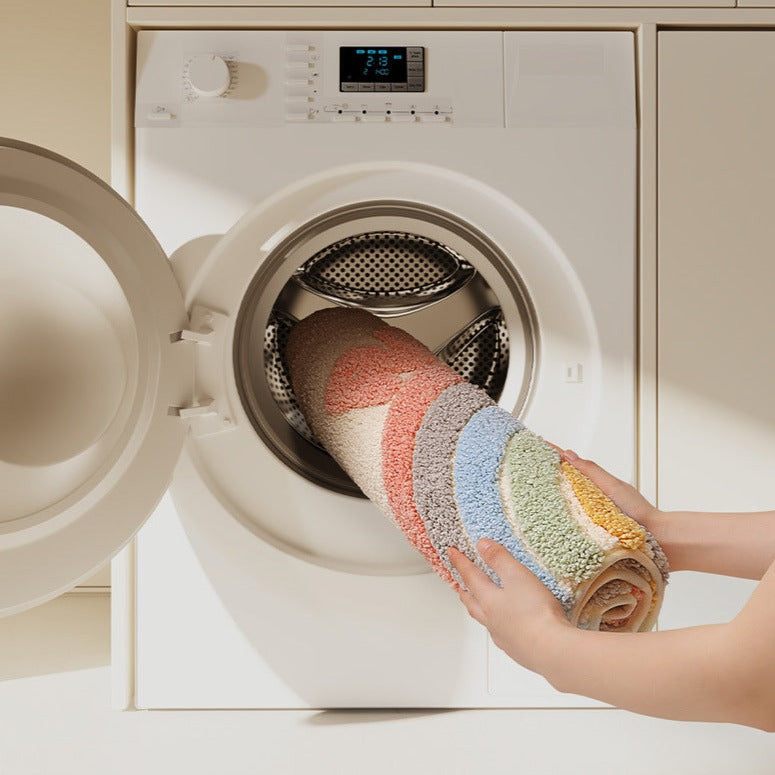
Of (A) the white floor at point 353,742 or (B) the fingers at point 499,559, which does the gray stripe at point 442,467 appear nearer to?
(B) the fingers at point 499,559

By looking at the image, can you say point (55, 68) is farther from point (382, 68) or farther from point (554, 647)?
point (554, 647)

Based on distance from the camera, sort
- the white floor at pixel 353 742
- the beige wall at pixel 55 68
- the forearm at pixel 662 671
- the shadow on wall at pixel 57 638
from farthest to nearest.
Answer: the beige wall at pixel 55 68 → the shadow on wall at pixel 57 638 → the white floor at pixel 353 742 → the forearm at pixel 662 671

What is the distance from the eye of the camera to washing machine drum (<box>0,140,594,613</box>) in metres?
0.70

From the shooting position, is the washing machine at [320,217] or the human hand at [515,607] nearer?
the human hand at [515,607]

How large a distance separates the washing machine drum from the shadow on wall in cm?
40

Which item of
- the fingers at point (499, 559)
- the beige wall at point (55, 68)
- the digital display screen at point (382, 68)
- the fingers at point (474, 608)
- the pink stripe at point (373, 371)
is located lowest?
the fingers at point (474, 608)

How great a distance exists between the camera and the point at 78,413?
771mm

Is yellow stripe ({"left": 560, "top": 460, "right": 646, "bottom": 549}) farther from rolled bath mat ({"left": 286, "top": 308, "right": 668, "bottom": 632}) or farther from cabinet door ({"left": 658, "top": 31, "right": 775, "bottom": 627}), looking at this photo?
cabinet door ({"left": 658, "top": 31, "right": 775, "bottom": 627})

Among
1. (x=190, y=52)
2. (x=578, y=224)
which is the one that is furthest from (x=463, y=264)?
(x=190, y=52)

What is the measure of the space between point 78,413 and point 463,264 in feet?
1.82

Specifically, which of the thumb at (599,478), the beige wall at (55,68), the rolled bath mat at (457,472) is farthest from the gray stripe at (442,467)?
the beige wall at (55,68)

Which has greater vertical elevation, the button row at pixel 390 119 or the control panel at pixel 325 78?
the control panel at pixel 325 78

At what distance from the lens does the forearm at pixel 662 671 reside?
1.68 feet

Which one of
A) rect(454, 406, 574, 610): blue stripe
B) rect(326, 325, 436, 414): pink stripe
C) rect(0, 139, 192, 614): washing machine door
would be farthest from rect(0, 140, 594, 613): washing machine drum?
rect(454, 406, 574, 610): blue stripe
